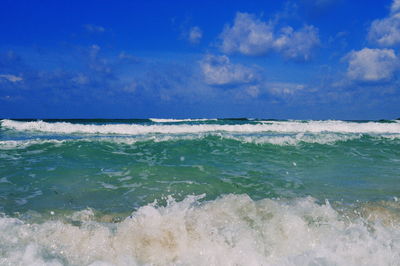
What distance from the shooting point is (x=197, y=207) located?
4129mm

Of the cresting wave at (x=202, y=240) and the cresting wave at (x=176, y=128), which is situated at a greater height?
the cresting wave at (x=176, y=128)

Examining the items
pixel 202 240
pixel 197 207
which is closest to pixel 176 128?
pixel 197 207

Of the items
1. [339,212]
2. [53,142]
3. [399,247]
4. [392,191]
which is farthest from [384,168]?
[53,142]

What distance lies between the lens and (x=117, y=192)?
5.53 meters

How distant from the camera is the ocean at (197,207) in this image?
3238 mm

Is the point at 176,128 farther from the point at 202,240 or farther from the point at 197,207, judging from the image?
the point at 202,240

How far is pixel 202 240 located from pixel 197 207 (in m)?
0.78

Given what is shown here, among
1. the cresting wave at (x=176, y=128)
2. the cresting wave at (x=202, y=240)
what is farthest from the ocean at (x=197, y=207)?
the cresting wave at (x=176, y=128)

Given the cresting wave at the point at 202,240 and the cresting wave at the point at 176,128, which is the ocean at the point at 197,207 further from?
the cresting wave at the point at 176,128

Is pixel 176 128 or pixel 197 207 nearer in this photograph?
pixel 197 207

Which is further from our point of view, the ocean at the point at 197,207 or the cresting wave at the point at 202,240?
the ocean at the point at 197,207

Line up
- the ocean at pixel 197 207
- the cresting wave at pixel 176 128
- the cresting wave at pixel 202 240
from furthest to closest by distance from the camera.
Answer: the cresting wave at pixel 176 128 → the ocean at pixel 197 207 → the cresting wave at pixel 202 240

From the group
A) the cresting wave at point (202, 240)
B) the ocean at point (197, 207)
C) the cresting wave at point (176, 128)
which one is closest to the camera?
the cresting wave at point (202, 240)

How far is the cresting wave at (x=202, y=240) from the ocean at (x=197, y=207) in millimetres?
11
